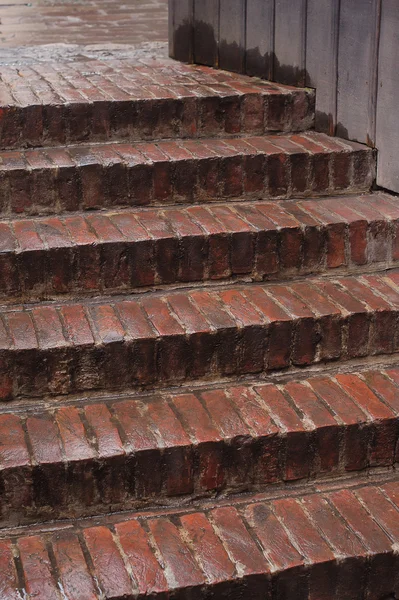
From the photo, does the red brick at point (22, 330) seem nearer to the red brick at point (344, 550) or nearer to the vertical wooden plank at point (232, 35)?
the red brick at point (344, 550)

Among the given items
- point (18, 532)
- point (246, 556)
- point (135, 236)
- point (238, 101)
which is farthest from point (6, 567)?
point (238, 101)

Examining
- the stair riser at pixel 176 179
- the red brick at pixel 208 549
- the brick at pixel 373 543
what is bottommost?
the brick at pixel 373 543

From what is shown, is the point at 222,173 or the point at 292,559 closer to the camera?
the point at 292,559

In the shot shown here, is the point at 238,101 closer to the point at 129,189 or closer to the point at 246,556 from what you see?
the point at 129,189

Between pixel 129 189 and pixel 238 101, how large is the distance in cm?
59

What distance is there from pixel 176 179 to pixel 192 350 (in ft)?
2.21

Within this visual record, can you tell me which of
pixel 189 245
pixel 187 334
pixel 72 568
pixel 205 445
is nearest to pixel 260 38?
pixel 189 245

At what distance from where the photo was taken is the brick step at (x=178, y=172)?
2.74m

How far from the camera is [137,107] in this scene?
→ 9.85ft

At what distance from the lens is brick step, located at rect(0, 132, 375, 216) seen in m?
2.74

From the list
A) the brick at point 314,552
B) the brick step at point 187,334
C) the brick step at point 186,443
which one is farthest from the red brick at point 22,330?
the brick at point 314,552

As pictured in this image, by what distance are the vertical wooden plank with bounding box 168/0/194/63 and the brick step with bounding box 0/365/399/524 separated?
185 cm

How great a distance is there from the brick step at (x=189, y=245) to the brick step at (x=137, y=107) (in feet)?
1.19

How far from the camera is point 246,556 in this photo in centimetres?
208
